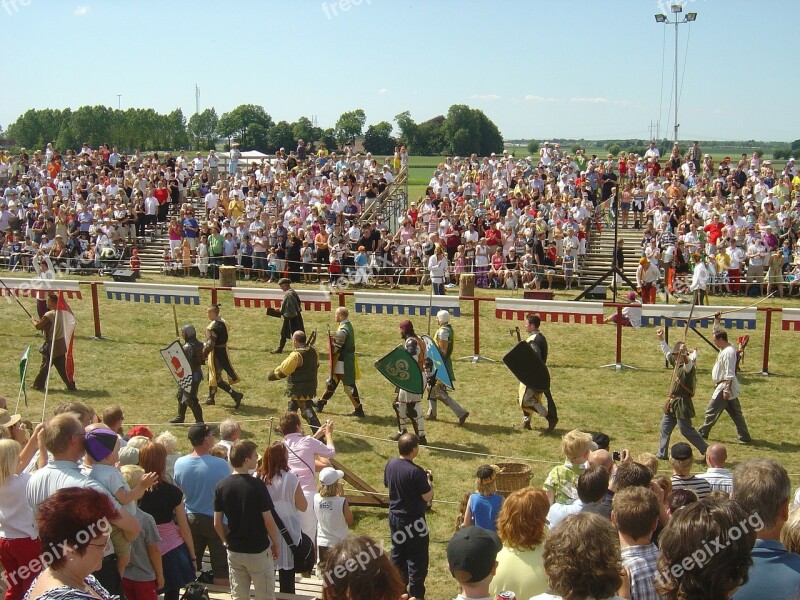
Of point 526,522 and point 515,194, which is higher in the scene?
point 515,194

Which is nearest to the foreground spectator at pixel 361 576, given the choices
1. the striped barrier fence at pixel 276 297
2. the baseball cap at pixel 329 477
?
the baseball cap at pixel 329 477

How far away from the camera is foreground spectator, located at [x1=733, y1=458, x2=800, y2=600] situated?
3.95m

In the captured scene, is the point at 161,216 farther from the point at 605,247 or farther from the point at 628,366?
the point at 628,366

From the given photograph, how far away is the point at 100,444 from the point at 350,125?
65.9 metres

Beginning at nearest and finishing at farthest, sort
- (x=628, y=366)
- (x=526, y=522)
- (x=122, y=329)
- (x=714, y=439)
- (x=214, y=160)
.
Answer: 1. (x=526, y=522)
2. (x=714, y=439)
3. (x=628, y=366)
4. (x=122, y=329)
5. (x=214, y=160)

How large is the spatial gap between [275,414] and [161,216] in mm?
18261

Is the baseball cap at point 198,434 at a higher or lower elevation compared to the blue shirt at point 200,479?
higher

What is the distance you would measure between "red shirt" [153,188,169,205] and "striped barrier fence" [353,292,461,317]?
14.1 m

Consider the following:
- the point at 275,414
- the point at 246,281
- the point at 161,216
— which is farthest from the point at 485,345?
the point at 161,216

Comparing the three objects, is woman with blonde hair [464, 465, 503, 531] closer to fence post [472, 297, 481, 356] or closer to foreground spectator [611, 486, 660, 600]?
foreground spectator [611, 486, 660, 600]

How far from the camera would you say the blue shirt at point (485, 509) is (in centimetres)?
651

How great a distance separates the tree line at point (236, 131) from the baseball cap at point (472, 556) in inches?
2404

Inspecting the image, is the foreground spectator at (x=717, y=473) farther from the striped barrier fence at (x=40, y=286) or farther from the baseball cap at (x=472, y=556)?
the striped barrier fence at (x=40, y=286)

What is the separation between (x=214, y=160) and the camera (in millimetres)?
32844
